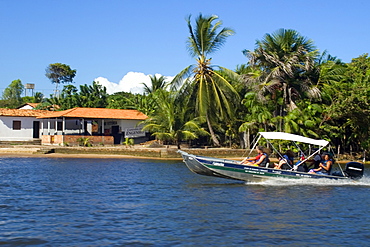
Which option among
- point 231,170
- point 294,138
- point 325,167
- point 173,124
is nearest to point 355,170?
point 325,167

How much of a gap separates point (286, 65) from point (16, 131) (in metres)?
25.5

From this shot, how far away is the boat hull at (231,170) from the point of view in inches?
712

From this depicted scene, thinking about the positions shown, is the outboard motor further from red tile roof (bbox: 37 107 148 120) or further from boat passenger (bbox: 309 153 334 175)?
red tile roof (bbox: 37 107 148 120)

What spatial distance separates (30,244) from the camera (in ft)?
33.0

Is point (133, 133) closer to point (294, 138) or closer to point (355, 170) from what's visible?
point (294, 138)

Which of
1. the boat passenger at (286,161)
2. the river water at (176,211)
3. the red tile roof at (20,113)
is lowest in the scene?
the river water at (176,211)

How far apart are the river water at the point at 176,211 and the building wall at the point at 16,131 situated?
70.1 feet

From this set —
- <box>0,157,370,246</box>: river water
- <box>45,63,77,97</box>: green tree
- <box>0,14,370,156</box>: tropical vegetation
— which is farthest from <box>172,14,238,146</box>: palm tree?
<box>45,63,77,97</box>: green tree

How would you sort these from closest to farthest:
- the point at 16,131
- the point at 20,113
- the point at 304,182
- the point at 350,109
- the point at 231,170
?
the point at 231,170 → the point at 304,182 → the point at 350,109 → the point at 16,131 → the point at 20,113

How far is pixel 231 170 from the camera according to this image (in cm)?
1834

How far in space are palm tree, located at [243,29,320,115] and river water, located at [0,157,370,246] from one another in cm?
1230

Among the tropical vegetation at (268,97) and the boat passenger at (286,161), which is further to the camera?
the tropical vegetation at (268,97)

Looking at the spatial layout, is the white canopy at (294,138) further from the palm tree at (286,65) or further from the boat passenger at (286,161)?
the palm tree at (286,65)

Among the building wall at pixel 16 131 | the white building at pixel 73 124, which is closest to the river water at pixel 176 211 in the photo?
the white building at pixel 73 124
